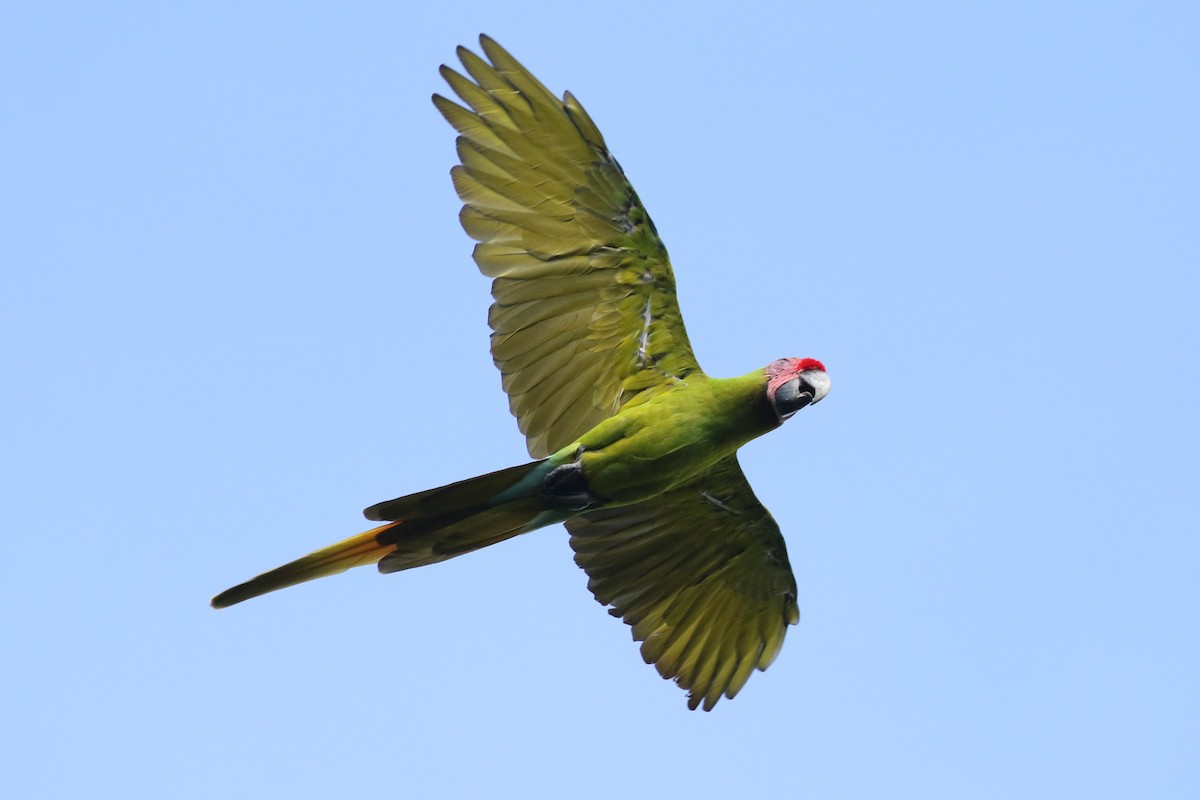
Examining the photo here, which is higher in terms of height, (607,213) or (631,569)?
(607,213)

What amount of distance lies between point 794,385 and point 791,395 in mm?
62

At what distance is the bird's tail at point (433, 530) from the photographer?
823cm

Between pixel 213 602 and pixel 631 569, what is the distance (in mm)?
2769

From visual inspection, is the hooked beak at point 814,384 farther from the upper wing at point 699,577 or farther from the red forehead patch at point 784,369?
the upper wing at point 699,577

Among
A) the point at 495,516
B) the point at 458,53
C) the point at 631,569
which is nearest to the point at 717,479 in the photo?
the point at 631,569

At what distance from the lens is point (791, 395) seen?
848cm

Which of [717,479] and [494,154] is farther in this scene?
[717,479]

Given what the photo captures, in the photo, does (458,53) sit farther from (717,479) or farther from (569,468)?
(717,479)

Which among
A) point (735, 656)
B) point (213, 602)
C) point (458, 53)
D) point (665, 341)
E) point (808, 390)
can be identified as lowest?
point (735, 656)

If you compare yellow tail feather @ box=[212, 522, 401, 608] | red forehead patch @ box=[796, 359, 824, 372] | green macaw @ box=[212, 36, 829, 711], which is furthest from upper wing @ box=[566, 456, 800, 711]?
yellow tail feather @ box=[212, 522, 401, 608]

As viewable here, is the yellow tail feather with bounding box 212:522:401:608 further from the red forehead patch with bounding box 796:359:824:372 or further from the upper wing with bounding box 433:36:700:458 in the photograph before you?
the red forehead patch with bounding box 796:359:824:372

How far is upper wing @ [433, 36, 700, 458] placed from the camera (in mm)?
8555

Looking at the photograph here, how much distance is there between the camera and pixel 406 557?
8.44 m

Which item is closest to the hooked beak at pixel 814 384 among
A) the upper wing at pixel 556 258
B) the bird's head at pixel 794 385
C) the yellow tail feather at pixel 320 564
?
the bird's head at pixel 794 385
